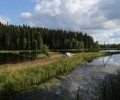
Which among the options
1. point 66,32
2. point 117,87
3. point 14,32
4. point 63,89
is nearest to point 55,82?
point 63,89

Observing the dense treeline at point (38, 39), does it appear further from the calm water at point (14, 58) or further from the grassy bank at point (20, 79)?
the grassy bank at point (20, 79)

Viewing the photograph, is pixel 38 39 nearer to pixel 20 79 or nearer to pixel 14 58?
pixel 14 58

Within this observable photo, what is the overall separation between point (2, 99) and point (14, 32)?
146 meters

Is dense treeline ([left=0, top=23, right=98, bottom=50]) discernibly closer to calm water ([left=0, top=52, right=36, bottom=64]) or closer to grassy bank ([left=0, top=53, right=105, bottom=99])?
calm water ([left=0, top=52, right=36, bottom=64])

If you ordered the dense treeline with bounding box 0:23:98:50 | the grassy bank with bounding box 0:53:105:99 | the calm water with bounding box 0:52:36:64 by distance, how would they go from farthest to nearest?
the dense treeline with bounding box 0:23:98:50 < the calm water with bounding box 0:52:36:64 < the grassy bank with bounding box 0:53:105:99

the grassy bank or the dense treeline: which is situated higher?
the dense treeline

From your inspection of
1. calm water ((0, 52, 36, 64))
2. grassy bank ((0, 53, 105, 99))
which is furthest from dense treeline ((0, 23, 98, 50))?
grassy bank ((0, 53, 105, 99))

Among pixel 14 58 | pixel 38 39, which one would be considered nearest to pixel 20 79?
pixel 14 58

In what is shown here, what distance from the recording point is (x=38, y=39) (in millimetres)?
159625

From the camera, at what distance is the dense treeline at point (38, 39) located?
156125 millimetres

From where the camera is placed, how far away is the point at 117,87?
14.1 meters

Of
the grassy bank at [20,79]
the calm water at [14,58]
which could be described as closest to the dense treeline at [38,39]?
the calm water at [14,58]

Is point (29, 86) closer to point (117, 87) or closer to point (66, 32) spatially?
point (117, 87)

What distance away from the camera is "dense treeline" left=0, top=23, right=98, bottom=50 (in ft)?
512
